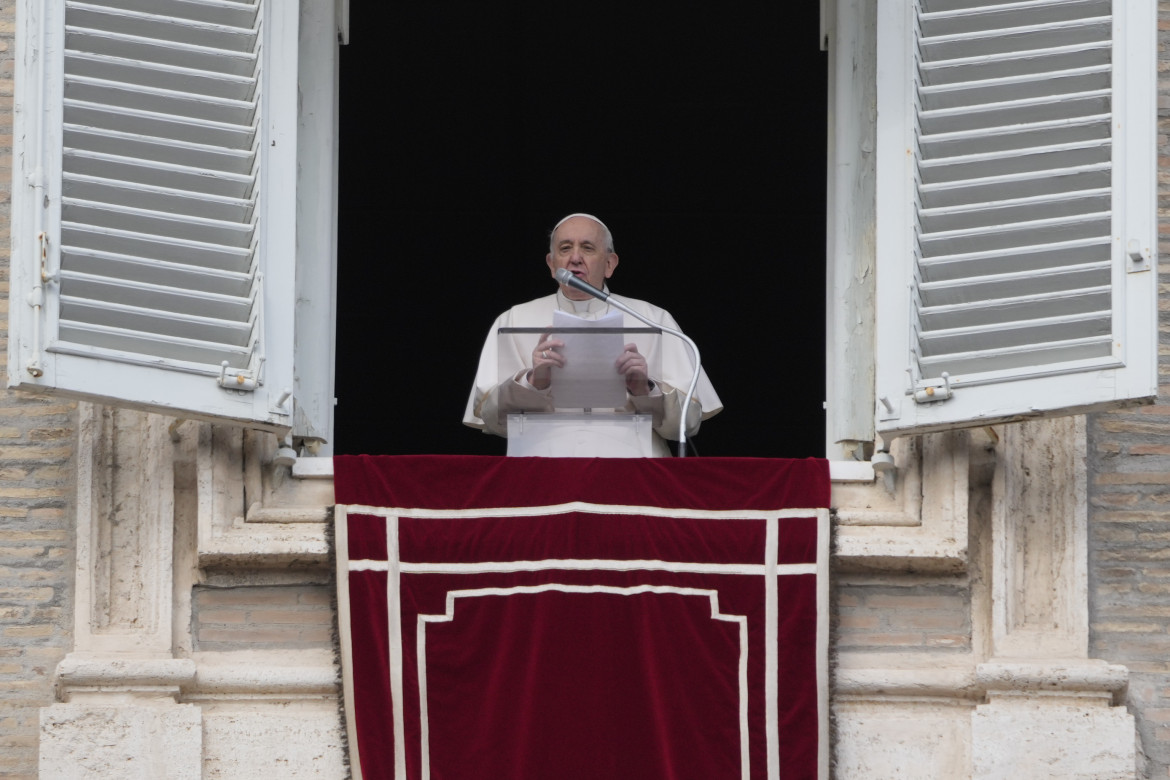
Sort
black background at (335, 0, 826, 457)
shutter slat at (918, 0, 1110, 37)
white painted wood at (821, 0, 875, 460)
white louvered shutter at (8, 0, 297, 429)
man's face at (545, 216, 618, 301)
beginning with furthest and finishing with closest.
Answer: black background at (335, 0, 826, 457) < man's face at (545, 216, 618, 301) < white painted wood at (821, 0, 875, 460) < shutter slat at (918, 0, 1110, 37) < white louvered shutter at (8, 0, 297, 429)

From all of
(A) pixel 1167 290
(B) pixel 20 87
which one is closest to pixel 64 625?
(B) pixel 20 87

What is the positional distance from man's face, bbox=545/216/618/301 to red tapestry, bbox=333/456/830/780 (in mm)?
1239

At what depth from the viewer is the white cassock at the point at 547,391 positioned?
274 inches

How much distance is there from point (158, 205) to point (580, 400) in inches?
49.5

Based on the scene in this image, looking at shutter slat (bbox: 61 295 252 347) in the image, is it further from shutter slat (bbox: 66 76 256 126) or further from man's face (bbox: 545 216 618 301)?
man's face (bbox: 545 216 618 301)

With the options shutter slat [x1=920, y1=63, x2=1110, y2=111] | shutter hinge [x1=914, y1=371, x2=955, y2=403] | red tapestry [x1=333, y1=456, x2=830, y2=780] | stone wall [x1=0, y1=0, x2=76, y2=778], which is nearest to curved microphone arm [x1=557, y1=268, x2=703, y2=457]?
red tapestry [x1=333, y1=456, x2=830, y2=780]

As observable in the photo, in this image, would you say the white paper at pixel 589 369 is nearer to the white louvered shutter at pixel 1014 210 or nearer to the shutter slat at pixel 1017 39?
the white louvered shutter at pixel 1014 210

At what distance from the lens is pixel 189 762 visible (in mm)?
6762

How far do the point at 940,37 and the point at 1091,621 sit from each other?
167 centimetres

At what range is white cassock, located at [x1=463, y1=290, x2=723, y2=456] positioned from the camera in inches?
274

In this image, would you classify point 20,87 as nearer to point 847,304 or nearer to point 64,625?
point 64,625

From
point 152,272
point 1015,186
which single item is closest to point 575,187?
point 1015,186

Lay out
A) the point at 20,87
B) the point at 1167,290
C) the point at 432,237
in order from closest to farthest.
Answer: the point at 20,87 < the point at 1167,290 < the point at 432,237

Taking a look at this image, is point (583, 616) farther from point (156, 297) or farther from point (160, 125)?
point (160, 125)
